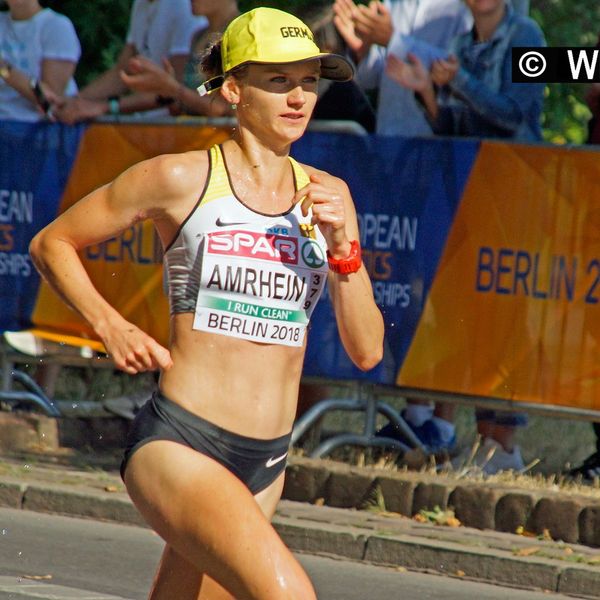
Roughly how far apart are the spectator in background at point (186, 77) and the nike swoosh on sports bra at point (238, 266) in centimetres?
588

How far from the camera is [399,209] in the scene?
376 inches

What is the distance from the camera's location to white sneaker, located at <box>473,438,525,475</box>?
943 centimetres

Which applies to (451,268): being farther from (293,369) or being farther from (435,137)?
(293,369)

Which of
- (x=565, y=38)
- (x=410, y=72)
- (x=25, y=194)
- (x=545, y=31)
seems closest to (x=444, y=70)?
(x=410, y=72)

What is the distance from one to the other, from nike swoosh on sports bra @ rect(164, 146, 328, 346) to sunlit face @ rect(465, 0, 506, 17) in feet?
18.2

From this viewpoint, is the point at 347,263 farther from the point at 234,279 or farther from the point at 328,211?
the point at 234,279

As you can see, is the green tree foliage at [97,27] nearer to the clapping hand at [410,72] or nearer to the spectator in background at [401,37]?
the spectator in background at [401,37]

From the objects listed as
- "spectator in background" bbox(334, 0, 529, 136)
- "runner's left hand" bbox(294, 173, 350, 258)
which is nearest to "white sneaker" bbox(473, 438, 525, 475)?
"spectator in background" bbox(334, 0, 529, 136)

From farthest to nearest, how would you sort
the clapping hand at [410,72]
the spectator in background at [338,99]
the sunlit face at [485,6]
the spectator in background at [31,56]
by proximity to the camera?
the spectator in background at [31,56]
the spectator in background at [338,99]
the sunlit face at [485,6]
the clapping hand at [410,72]

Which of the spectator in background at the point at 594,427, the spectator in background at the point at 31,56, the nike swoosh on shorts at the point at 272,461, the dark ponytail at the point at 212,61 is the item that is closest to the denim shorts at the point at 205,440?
the nike swoosh on shorts at the point at 272,461

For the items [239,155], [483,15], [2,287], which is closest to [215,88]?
[239,155]

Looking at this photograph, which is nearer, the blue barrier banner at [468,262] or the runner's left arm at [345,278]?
the runner's left arm at [345,278]

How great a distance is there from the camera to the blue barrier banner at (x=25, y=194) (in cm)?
1106

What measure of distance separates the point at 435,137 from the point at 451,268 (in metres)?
0.80
